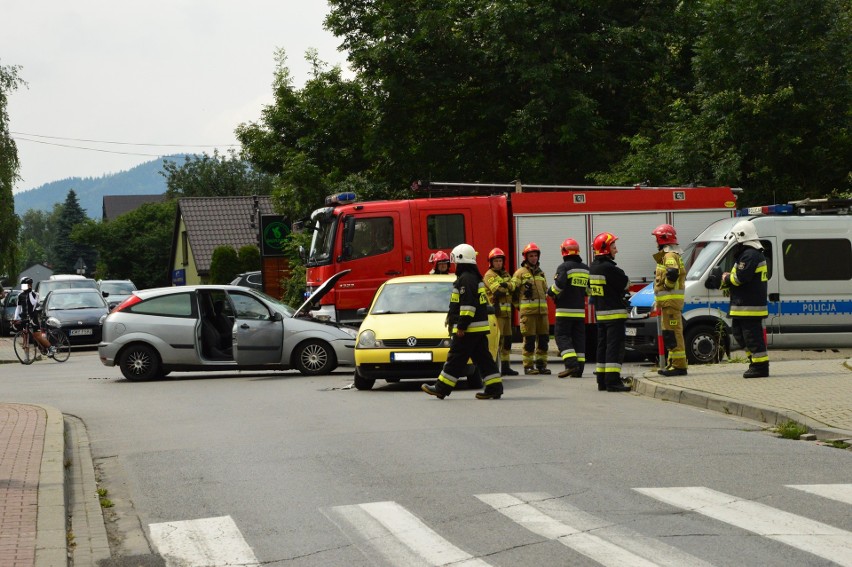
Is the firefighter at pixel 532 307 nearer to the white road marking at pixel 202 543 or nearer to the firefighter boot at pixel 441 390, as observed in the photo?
the firefighter boot at pixel 441 390

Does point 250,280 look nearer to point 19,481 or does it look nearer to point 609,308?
point 609,308

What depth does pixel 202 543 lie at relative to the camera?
276 inches

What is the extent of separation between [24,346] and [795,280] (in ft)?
53.2

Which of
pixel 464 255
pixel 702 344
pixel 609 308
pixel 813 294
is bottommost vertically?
pixel 702 344

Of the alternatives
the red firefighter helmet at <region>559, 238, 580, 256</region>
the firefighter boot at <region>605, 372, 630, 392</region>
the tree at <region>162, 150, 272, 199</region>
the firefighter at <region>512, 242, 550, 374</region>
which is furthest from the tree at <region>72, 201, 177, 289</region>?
the firefighter boot at <region>605, 372, 630, 392</region>

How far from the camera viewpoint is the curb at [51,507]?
6426 millimetres

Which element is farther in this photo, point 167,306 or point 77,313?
point 77,313

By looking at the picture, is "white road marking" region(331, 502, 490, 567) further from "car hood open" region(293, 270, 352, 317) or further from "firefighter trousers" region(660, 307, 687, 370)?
"car hood open" region(293, 270, 352, 317)

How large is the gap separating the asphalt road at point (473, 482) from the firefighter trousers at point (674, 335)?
164 centimetres

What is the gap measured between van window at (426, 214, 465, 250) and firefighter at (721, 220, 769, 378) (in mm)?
7712

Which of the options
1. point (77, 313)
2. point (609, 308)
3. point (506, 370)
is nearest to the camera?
point (609, 308)

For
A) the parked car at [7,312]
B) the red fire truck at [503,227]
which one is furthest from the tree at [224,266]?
the red fire truck at [503,227]

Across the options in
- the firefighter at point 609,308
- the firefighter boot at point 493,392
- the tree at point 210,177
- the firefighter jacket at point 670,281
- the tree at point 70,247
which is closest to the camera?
the firefighter boot at point 493,392

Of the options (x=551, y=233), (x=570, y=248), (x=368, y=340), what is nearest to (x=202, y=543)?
(x=368, y=340)
